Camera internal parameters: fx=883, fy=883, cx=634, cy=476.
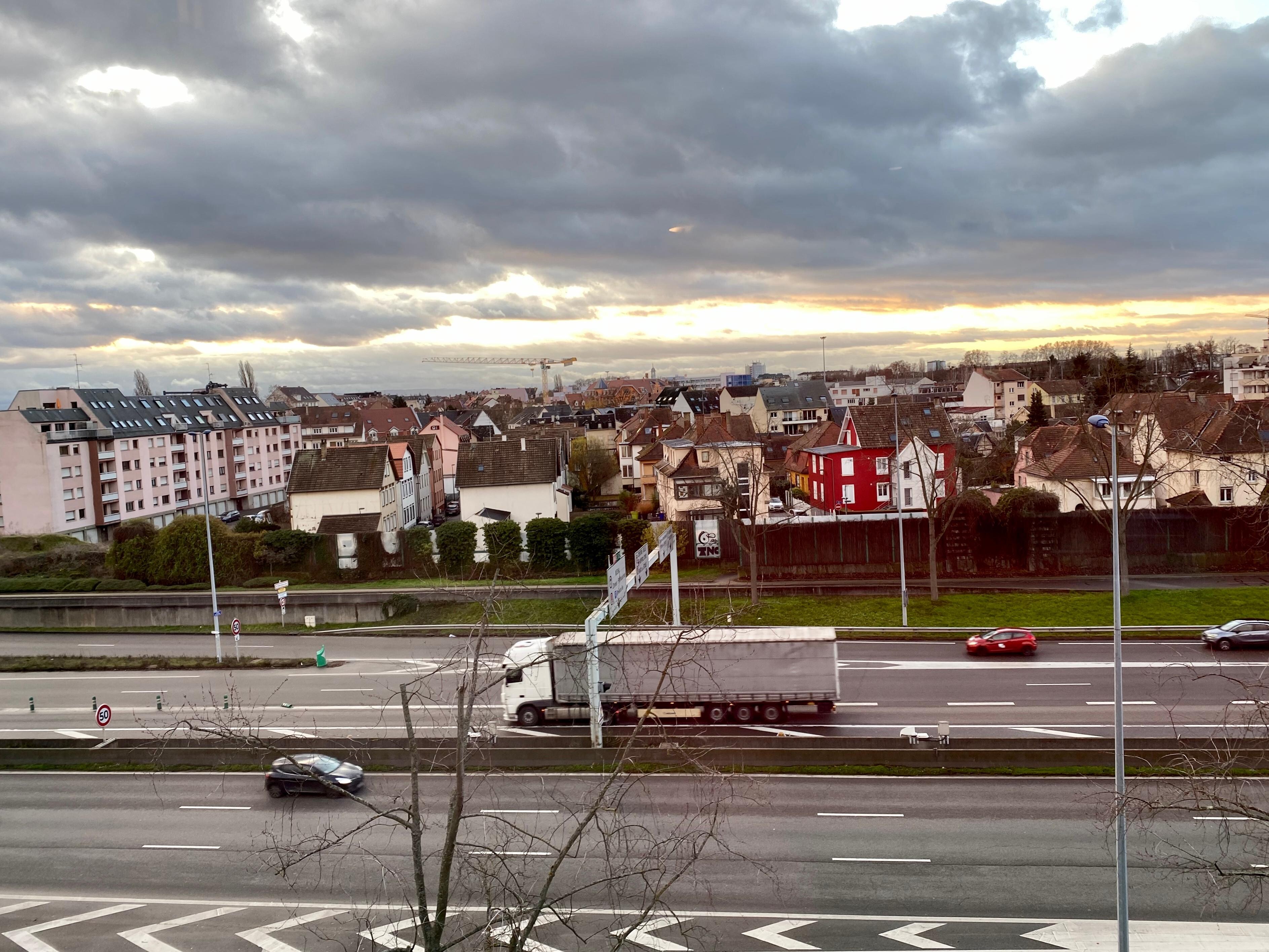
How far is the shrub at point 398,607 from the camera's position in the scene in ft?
129

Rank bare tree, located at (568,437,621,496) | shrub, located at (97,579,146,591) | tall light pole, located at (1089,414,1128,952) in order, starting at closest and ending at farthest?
tall light pole, located at (1089,414,1128,952)
shrub, located at (97,579,146,591)
bare tree, located at (568,437,621,496)

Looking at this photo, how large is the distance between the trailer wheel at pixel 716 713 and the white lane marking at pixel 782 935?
30.0 ft

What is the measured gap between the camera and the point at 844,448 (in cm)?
5325

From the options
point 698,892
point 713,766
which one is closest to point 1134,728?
point 713,766

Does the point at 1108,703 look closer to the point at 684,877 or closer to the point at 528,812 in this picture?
the point at 684,877

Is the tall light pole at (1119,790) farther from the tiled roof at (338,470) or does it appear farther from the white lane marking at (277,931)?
the tiled roof at (338,470)

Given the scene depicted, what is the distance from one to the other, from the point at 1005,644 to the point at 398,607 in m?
25.0

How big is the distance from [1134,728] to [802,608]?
49.0 feet

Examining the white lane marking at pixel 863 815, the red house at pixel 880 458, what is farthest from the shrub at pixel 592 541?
the white lane marking at pixel 863 815

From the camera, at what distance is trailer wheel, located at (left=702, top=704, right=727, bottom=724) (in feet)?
73.5

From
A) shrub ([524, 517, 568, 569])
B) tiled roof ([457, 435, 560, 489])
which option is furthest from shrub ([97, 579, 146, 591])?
shrub ([524, 517, 568, 569])

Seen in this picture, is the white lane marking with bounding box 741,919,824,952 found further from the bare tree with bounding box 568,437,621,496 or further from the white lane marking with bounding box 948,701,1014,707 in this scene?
the bare tree with bounding box 568,437,621,496

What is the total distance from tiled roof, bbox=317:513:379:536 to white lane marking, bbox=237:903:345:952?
36.1 m

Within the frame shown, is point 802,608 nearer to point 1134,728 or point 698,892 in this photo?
point 1134,728
